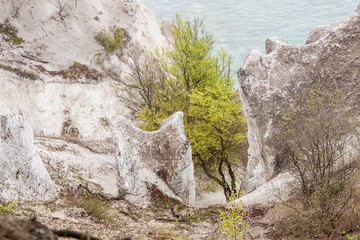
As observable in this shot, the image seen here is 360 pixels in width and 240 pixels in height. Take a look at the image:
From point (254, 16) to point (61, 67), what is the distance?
43.0 meters

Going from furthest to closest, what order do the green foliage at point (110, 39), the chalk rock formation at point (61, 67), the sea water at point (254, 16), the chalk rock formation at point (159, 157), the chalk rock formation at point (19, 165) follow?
1. the sea water at point (254, 16)
2. the green foliage at point (110, 39)
3. the chalk rock formation at point (61, 67)
4. the chalk rock formation at point (159, 157)
5. the chalk rock formation at point (19, 165)

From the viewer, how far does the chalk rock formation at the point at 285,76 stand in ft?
59.6

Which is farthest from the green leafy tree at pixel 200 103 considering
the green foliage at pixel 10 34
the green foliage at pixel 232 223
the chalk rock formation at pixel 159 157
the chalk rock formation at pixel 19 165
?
the green foliage at pixel 10 34

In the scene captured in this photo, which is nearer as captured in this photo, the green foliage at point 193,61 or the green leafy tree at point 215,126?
the green leafy tree at point 215,126

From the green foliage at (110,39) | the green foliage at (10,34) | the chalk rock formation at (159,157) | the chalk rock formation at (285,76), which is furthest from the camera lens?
the green foliage at (110,39)

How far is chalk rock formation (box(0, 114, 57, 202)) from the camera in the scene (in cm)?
1313

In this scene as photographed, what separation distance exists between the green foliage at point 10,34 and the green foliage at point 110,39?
8042mm

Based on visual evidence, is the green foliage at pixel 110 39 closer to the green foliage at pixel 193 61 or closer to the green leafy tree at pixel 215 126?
the green foliage at pixel 193 61

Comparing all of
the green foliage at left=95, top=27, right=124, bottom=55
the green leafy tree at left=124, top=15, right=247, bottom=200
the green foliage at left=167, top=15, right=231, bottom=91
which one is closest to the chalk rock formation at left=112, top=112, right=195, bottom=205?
the green leafy tree at left=124, top=15, right=247, bottom=200

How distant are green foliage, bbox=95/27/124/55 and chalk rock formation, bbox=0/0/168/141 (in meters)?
0.46

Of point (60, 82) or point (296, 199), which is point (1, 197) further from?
point (60, 82)

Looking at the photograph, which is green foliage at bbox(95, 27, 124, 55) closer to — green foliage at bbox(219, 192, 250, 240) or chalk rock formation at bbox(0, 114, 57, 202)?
chalk rock formation at bbox(0, 114, 57, 202)

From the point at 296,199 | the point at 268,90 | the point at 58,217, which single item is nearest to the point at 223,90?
the point at 268,90

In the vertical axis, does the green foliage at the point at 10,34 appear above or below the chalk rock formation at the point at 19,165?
above
